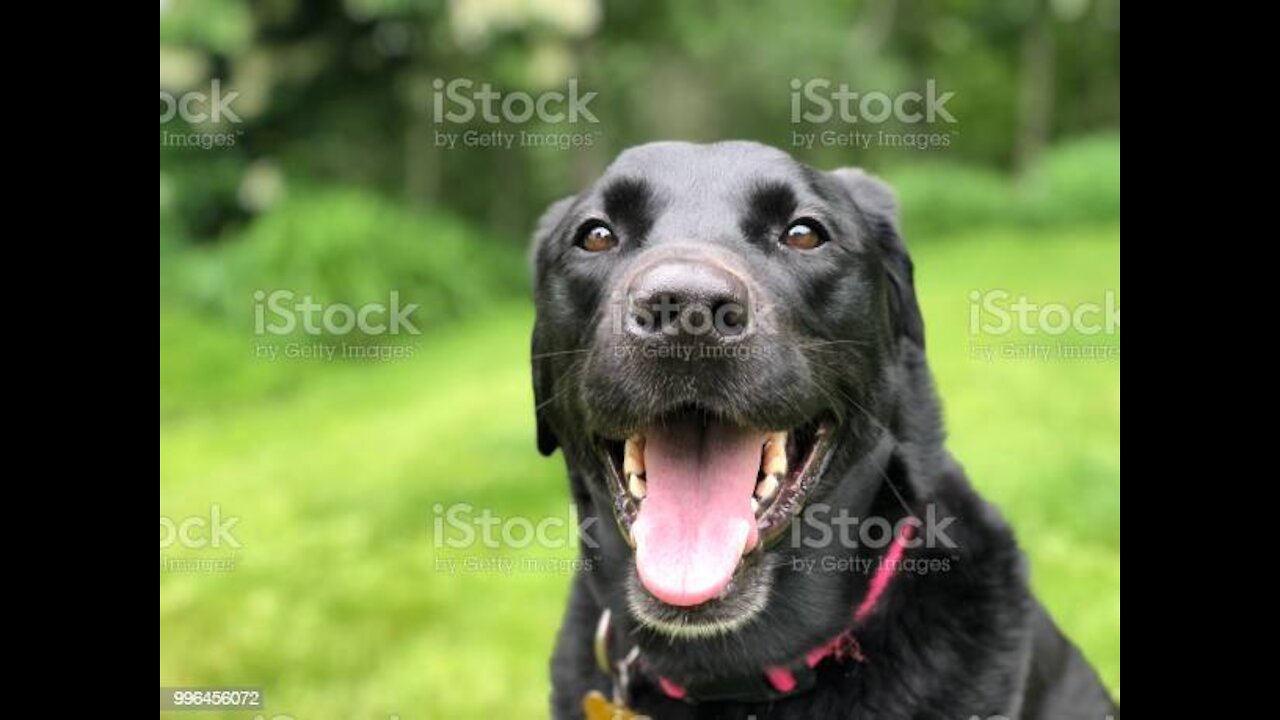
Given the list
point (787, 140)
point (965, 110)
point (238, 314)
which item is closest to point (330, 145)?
point (238, 314)

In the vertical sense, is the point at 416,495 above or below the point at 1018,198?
below

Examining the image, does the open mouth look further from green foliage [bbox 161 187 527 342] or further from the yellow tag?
green foliage [bbox 161 187 527 342]

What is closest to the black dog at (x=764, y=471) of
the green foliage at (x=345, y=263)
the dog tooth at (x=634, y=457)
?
the dog tooth at (x=634, y=457)

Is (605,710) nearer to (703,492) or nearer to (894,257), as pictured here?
(703,492)

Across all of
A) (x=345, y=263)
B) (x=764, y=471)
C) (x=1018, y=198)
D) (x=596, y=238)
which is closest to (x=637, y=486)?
(x=764, y=471)

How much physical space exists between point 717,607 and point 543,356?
89 cm

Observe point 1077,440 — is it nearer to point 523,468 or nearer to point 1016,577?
point 523,468

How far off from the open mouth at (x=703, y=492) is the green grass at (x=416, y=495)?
2412 millimetres

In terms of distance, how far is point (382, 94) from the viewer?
1390 centimetres

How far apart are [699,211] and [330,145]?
11.5m

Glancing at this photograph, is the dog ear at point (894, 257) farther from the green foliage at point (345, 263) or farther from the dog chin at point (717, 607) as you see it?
the green foliage at point (345, 263)

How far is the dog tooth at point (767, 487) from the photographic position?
282 cm

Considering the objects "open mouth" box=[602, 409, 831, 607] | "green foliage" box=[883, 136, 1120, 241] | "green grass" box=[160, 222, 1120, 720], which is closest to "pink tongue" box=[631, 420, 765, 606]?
"open mouth" box=[602, 409, 831, 607]

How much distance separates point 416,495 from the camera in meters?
7.59
